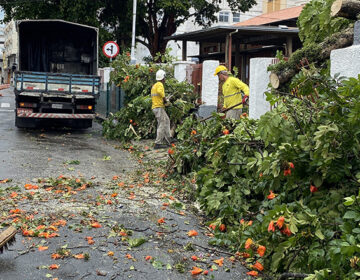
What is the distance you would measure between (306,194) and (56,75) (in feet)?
38.7

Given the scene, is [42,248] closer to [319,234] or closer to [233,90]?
[319,234]

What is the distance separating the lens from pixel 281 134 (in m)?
5.10

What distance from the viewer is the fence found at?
18.1 metres

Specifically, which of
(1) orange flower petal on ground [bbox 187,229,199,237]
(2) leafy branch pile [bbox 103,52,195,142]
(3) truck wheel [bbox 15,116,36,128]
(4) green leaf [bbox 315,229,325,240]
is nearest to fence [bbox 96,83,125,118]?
(2) leafy branch pile [bbox 103,52,195,142]

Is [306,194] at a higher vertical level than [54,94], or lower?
lower

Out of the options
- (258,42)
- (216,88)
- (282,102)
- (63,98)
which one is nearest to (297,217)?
(282,102)

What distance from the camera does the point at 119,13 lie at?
3284 centimetres

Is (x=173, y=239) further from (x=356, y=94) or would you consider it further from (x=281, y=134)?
(x=356, y=94)

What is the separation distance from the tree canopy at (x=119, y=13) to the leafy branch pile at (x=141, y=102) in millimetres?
13256

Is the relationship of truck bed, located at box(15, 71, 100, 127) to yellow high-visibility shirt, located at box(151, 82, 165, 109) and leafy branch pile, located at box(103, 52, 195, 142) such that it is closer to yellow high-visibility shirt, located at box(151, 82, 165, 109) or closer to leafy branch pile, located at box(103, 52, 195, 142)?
leafy branch pile, located at box(103, 52, 195, 142)

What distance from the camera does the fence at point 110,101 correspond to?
18122 millimetres

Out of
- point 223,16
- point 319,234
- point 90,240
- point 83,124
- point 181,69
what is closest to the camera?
point 319,234

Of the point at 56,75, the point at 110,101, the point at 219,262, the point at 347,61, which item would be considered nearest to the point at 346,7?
the point at 347,61

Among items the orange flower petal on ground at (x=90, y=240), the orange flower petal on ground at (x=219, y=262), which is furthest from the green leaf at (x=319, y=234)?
the orange flower petal on ground at (x=90, y=240)
